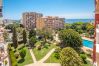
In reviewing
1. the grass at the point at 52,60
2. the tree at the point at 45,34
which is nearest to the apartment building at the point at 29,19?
the tree at the point at 45,34

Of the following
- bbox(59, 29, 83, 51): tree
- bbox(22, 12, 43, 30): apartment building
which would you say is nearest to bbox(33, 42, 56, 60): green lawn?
bbox(59, 29, 83, 51): tree

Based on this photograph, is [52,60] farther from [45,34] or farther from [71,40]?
[45,34]

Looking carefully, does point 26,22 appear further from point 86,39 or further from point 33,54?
point 33,54

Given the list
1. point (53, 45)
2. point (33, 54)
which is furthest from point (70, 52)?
point (53, 45)

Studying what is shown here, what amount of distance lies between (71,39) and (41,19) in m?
22.0

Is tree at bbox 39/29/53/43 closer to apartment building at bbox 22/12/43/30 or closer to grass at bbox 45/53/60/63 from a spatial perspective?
grass at bbox 45/53/60/63

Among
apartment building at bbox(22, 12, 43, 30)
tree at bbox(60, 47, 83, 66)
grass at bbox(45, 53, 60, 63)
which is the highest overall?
apartment building at bbox(22, 12, 43, 30)

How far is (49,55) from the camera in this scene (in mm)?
22203

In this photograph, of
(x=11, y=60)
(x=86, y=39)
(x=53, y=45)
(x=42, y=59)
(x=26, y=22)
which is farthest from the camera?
(x=26, y=22)

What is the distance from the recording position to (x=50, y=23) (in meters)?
45.0

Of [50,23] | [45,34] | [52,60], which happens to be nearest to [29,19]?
[50,23]

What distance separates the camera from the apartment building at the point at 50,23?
44066 millimetres

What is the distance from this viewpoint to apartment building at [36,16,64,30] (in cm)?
4407

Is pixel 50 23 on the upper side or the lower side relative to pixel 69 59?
upper
